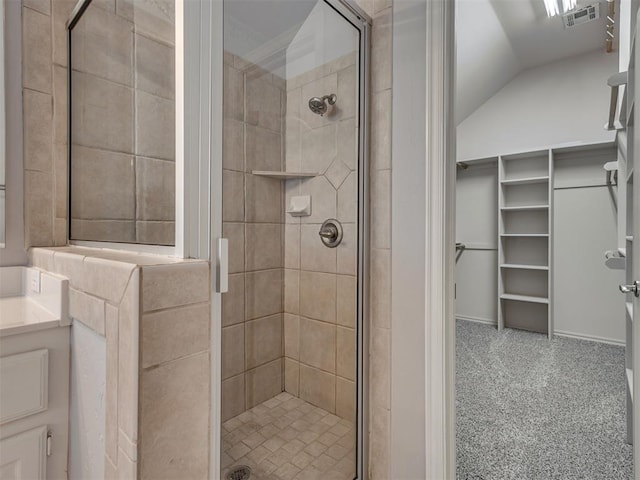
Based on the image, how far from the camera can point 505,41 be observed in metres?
3.03

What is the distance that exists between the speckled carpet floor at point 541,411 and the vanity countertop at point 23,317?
1651mm

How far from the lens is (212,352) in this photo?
81 cm

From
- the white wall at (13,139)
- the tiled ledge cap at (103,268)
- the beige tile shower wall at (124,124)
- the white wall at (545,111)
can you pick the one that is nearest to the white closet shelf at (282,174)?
the beige tile shower wall at (124,124)

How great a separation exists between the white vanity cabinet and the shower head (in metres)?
1.02

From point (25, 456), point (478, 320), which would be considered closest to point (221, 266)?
point (25, 456)

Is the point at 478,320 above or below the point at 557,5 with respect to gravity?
below

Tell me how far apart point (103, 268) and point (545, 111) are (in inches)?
166

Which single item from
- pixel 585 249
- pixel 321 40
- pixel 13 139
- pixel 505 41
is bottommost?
pixel 585 249

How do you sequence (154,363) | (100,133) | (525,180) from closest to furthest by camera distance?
1. (154,363)
2. (100,133)
3. (525,180)

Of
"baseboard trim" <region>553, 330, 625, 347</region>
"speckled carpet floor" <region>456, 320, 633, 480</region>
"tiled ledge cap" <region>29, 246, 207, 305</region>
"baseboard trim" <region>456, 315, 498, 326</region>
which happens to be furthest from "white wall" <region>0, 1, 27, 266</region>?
"baseboard trim" <region>553, 330, 625, 347</region>

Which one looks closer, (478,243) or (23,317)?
(23,317)

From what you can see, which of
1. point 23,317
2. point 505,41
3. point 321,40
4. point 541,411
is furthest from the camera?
point 505,41

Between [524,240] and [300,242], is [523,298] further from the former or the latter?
[300,242]

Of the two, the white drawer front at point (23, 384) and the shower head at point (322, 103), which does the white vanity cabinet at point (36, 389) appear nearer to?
the white drawer front at point (23, 384)
